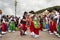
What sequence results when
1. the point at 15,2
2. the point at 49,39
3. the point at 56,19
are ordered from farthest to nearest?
the point at 15,2 < the point at 56,19 < the point at 49,39

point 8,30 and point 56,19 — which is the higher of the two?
point 56,19

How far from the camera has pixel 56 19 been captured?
66.4ft

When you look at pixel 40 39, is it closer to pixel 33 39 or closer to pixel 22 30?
pixel 33 39

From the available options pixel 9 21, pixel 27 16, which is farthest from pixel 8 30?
pixel 27 16

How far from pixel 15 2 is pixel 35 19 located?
4077cm

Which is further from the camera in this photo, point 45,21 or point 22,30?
point 45,21

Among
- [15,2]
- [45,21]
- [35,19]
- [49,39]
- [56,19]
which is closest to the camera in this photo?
[49,39]

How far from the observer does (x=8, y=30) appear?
85.6 ft

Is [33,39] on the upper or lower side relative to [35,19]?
lower

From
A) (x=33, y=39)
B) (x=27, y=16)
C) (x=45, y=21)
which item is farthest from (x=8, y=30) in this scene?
(x=33, y=39)

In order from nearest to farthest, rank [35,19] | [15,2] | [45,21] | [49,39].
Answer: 1. [49,39]
2. [35,19]
3. [45,21]
4. [15,2]

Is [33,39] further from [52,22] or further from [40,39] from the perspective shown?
[52,22]

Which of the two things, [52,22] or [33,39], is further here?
[52,22]

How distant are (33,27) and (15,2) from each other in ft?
132
